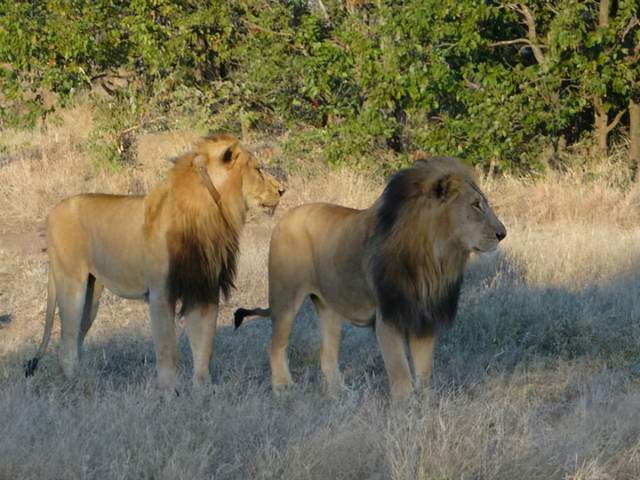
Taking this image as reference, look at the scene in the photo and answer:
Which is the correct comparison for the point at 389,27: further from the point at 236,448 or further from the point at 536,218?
the point at 236,448

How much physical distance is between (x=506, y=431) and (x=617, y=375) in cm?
161

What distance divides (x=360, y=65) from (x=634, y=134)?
294 centimetres

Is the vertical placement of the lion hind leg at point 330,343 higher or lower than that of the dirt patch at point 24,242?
higher

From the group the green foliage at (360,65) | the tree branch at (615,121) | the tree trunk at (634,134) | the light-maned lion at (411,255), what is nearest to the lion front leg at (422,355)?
the light-maned lion at (411,255)

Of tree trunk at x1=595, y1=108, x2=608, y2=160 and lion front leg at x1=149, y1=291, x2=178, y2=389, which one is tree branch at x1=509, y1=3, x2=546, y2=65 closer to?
tree trunk at x1=595, y1=108, x2=608, y2=160

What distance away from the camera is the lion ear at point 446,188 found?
4.62 meters

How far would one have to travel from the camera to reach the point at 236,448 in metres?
3.94

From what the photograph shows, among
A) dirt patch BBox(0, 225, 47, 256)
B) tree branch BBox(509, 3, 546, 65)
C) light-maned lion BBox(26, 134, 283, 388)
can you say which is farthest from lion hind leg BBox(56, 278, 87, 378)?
tree branch BBox(509, 3, 546, 65)

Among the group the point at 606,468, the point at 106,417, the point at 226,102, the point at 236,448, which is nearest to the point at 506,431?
the point at 606,468

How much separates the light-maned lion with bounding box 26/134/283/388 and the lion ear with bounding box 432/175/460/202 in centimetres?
92

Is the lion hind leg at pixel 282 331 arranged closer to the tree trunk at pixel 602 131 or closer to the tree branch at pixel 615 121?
the tree trunk at pixel 602 131

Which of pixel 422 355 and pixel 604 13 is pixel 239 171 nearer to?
pixel 422 355

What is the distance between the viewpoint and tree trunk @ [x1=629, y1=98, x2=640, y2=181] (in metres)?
11.3

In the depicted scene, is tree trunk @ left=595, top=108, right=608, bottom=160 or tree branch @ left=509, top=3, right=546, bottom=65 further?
tree trunk @ left=595, top=108, right=608, bottom=160
